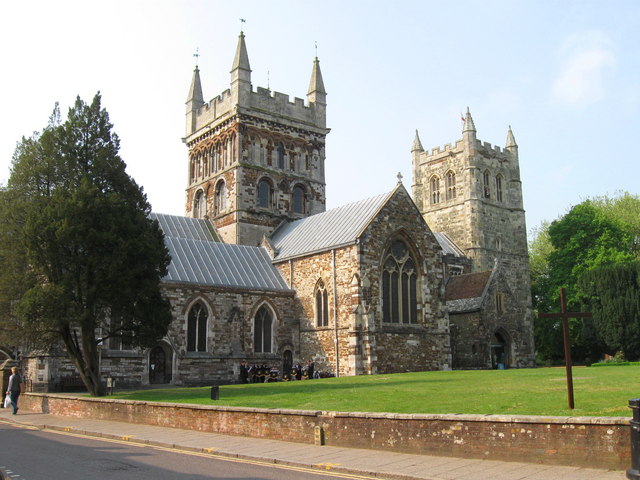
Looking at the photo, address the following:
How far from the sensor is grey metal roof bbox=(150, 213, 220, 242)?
42500 millimetres

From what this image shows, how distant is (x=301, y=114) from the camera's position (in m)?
49.2

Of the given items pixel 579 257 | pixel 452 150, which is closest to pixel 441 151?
pixel 452 150

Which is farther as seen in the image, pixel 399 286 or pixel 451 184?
pixel 451 184

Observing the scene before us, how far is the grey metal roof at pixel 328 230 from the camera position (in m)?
34.1

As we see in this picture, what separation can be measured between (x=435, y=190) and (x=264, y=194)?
2263cm

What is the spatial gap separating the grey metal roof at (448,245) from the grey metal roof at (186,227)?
21305mm

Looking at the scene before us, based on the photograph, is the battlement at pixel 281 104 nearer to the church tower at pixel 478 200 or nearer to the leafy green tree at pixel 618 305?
the church tower at pixel 478 200

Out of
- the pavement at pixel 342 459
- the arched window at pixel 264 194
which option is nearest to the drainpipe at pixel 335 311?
the arched window at pixel 264 194

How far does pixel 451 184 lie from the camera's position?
6094cm

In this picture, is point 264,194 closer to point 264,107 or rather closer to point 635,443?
point 264,107

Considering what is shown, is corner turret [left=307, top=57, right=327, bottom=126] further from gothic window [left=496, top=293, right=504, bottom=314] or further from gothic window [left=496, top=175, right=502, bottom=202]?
gothic window [left=496, top=175, right=502, bottom=202]

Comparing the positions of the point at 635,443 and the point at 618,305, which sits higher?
the point at 618,305

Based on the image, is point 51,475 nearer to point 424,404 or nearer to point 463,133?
point 424,404

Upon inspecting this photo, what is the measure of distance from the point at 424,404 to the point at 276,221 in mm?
31242
